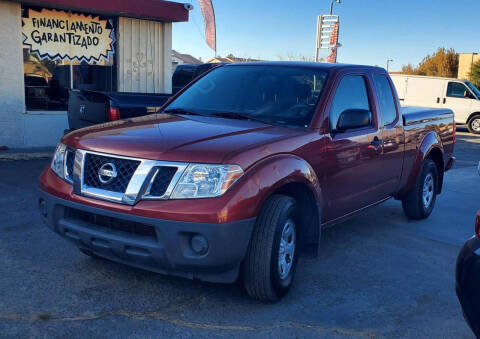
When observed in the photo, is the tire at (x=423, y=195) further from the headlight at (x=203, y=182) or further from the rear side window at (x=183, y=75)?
the rear side window at (x=183, y=75)

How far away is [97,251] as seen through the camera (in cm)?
363

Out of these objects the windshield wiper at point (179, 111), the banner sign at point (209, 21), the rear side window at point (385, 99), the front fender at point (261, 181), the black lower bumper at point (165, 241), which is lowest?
the black lower bumper at point (165, 241)

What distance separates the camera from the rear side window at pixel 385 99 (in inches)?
215

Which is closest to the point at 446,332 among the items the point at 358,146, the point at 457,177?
the point at 358,146

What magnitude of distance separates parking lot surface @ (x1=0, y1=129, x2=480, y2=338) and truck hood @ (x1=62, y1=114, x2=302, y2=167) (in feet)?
3.55

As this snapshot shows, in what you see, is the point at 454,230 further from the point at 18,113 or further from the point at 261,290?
the point at 18,113

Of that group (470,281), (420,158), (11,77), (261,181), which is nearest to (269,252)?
(261,181)

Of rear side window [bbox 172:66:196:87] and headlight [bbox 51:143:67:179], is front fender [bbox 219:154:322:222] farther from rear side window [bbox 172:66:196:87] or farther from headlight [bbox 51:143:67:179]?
rear side window [bbox 172:66:196:87]

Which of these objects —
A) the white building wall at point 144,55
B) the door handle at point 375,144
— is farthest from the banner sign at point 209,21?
the door handle at point 375,144

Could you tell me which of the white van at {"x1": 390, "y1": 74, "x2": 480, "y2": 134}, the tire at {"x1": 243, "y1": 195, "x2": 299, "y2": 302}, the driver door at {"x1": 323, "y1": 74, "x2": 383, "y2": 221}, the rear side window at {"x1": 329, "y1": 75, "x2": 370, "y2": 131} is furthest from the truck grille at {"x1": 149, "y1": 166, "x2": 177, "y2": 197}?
the white van at {"x1": 390, "y1": 74, "x2": 480, "y2": 134}

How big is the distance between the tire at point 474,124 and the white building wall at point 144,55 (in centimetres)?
1321

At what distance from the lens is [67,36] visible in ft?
35.2

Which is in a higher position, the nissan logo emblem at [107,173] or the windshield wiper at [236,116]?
the windshield wiper at [236,116]

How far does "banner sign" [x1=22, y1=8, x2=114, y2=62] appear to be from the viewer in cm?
1020
